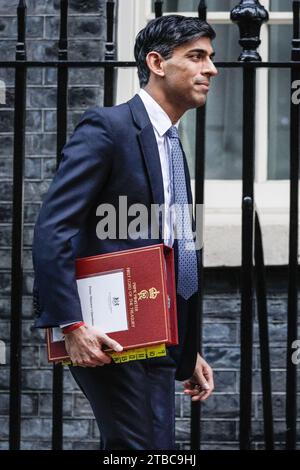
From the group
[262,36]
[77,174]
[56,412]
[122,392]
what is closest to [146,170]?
[77,174]

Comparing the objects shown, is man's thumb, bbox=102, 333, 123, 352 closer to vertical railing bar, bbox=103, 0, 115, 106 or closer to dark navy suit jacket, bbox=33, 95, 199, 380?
dark navy suit jacket, bbox=33, 95, 199, 380

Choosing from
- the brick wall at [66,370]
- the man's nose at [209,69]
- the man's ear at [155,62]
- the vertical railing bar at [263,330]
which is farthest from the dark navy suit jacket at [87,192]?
the brick wall at [66,370]

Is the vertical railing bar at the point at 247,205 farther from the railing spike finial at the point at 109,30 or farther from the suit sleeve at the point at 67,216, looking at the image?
the suit sleeve at the point at 67,216

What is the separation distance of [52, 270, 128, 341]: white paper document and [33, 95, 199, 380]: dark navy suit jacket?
0.24ft

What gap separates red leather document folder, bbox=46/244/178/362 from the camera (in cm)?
363

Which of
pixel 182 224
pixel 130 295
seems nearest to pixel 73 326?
pixel 130 295

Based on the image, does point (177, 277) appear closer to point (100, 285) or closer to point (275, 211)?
point (100, 285)

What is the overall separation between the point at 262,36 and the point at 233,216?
914 mm

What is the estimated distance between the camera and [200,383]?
4156 mm

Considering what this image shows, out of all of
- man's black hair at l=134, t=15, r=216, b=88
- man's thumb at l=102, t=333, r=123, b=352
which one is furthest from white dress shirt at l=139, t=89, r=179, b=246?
man's thumb at l=102, t=333, r=123, b=352

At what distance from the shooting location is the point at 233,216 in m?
5.70

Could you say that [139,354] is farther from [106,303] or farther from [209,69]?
[209,69]

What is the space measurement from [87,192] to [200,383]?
873mm

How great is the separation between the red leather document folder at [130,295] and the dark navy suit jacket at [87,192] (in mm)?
72
